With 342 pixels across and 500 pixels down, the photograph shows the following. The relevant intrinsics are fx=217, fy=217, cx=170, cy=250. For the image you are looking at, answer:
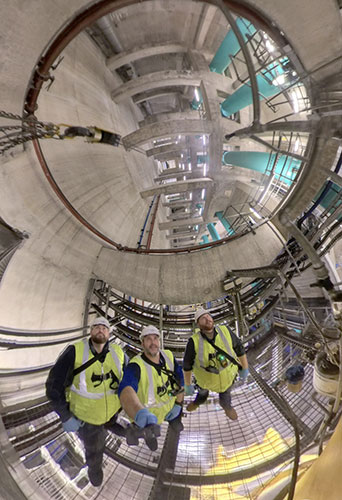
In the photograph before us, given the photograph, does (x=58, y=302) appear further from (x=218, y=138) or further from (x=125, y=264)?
(x=218, y=138)

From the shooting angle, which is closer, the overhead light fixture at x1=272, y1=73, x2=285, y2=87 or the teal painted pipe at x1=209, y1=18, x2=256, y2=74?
the overhead light fixture at x1=272, y1=73, x2=285, y2=87

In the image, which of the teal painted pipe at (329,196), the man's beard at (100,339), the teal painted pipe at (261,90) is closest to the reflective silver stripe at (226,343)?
the man's beard at (100,339)

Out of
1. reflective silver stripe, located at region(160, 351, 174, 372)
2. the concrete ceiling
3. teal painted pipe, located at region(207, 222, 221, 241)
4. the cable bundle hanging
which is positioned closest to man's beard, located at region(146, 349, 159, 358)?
reflective silver stripe, located at region(160, 351, 174, 372)

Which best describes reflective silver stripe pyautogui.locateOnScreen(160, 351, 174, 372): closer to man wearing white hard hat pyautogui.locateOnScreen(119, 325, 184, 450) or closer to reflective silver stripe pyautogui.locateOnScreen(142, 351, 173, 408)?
man wearing white hard hat pyautogui.locateOnScreen(119, 325, 184, 450)

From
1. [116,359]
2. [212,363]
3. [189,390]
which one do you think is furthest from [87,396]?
[212,363]

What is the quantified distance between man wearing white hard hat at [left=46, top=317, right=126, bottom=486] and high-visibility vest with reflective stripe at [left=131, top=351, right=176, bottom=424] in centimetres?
24

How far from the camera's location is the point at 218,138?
3539 mm

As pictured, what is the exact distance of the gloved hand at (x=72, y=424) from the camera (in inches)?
65.6

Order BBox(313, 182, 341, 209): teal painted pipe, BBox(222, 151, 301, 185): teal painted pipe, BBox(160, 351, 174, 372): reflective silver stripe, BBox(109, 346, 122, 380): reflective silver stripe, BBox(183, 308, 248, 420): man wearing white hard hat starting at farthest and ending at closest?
BBox(222, 151, 301, 185): teal painted pipe < BBox(313, 182, 341, 209): teal painted pipe < BBox(183, 308, 248, 420): man wearing white hard hat < BBox(160, 351, 174, 372): reflective silver stripe < BBox(109, 346, 122, 380): reflective silver stripe

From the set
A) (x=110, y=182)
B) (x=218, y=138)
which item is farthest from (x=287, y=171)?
(x=110, y=182)

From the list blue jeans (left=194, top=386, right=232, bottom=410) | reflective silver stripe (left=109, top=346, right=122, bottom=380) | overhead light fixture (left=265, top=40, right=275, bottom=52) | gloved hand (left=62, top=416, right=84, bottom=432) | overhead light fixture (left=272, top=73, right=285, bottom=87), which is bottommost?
blue jeans (left=194, top=386, right=232, bottom=410)

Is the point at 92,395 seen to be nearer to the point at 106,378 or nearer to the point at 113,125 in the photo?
the point at 106,378

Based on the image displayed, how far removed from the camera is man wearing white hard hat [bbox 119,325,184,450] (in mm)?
1575

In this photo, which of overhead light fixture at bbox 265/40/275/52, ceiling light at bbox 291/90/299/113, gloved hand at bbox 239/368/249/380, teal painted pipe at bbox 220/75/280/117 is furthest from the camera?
teal painted pipe at bbox 220/75/280/117
